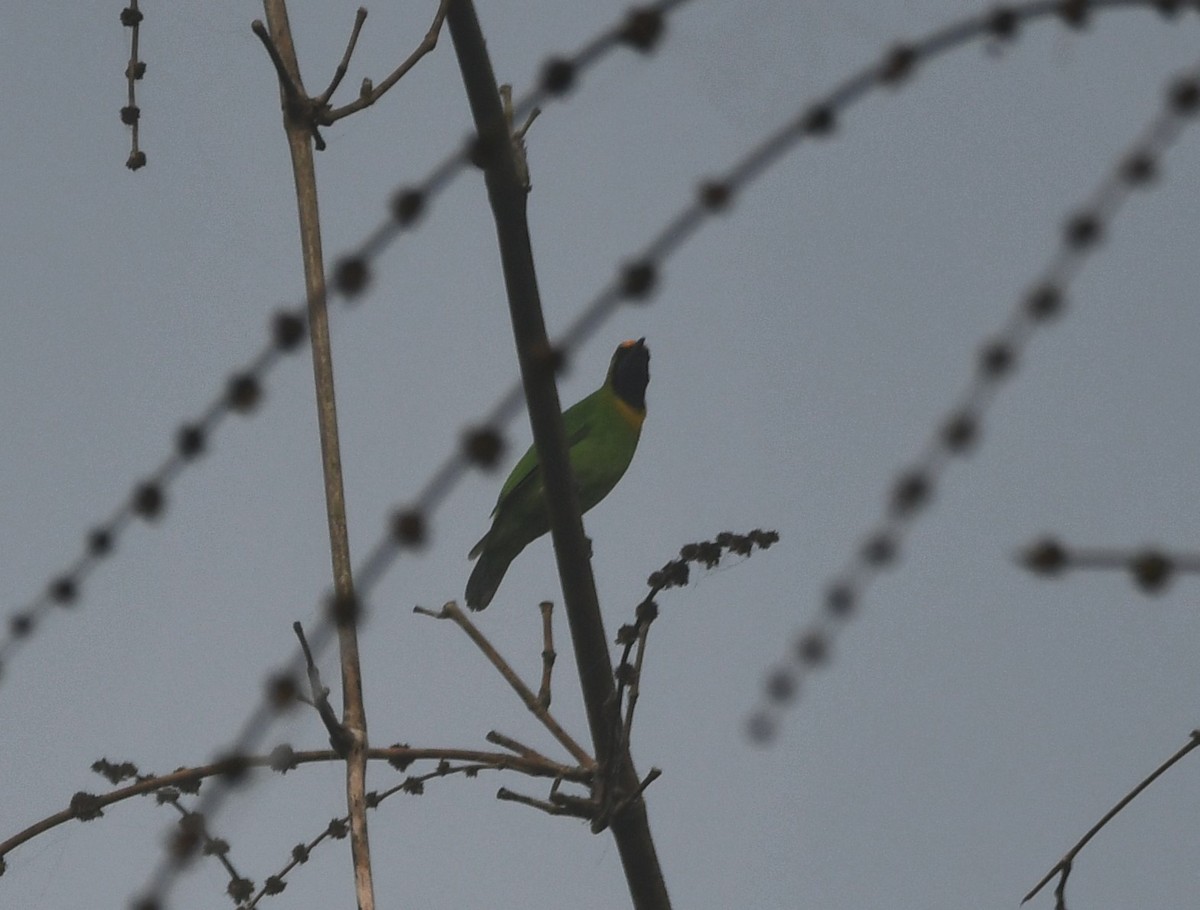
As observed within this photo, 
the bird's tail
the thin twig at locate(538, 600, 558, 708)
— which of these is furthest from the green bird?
the thin twig at locate(538, 600, 558, 708)

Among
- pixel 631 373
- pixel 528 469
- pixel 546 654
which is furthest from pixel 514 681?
pixel 631 373

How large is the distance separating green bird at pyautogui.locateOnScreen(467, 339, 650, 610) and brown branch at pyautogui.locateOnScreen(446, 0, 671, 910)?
4.60 meters

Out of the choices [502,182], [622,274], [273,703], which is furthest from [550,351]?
[502,182]

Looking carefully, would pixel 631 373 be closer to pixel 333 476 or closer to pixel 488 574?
pixel 488 574

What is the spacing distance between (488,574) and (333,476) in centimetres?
526

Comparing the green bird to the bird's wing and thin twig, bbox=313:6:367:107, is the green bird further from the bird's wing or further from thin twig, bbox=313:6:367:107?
thin twig, bbox=313:6:367:107

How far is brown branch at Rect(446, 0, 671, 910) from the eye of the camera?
84.4 inches

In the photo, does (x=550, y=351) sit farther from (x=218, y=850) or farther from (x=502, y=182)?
(x=218, y=850)

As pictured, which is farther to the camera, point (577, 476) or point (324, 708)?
point (577, 476)

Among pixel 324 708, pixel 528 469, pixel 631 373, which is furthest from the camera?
pixel 631 373

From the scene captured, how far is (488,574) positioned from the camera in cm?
781

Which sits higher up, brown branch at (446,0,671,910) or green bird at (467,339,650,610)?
green bird at (467,339,650,610)

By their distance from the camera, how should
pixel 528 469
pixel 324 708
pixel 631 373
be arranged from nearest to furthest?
pixel 324 708 → pixel 528 469 → pixel 631 373

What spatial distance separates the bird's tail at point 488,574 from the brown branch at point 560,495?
4963 mm
